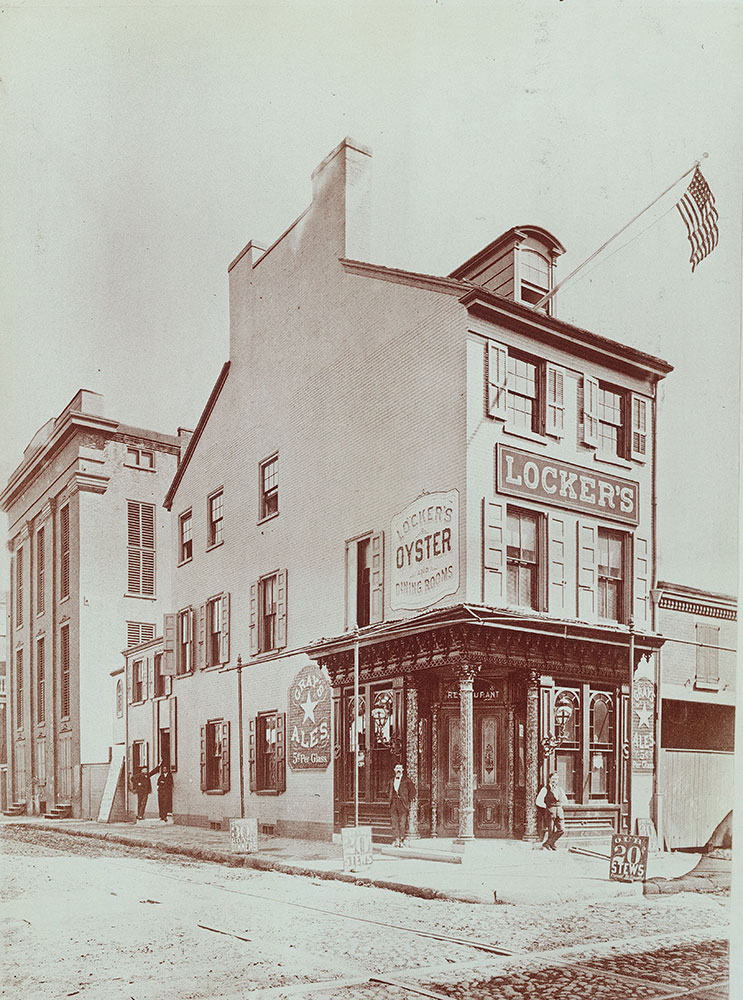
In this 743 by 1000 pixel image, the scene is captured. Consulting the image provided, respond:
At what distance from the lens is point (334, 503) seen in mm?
5223

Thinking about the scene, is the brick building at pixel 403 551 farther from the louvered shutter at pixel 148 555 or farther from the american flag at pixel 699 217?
the american flag at pixel 699 217

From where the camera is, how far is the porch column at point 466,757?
195 inches

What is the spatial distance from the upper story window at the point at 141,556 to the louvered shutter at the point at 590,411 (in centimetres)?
219

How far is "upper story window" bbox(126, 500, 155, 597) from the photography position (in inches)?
207

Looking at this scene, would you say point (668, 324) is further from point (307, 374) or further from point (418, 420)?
point (307, 374)

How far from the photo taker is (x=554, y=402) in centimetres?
512

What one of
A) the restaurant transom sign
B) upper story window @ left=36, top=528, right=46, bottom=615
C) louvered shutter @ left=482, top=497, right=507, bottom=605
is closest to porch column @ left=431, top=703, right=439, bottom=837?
the restaurant transom sign

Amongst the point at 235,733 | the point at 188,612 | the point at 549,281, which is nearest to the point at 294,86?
the point at 549,281

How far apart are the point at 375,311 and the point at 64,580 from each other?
6.58 ft

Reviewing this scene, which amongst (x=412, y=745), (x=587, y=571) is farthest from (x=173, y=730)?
(x=587, y=571)

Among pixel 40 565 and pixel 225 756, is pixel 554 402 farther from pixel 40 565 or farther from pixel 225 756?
pixel 40 565

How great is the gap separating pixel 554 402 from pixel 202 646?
212 centimetres

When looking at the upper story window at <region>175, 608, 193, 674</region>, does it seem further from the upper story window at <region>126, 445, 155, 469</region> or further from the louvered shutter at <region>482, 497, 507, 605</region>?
the louvered shutter at <region>482, 497, 507, 605</region>

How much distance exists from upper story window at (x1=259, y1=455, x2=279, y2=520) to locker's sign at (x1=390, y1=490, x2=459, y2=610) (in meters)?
0.65
